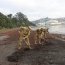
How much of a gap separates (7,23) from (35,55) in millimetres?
79955

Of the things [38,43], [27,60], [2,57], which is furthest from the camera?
[38,43]

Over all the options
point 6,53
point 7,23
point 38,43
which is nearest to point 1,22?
point 7,23

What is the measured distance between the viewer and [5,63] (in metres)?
16.1

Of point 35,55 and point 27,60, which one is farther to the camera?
point 35,55

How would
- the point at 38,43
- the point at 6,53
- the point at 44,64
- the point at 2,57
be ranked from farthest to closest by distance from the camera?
the point at 38,43
the point at 6,53
the point at 2,57
the point at 44,64

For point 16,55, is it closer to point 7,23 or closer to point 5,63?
point 5,63

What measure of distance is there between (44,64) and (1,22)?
74365 mm

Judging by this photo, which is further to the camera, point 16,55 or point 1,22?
point 1,22

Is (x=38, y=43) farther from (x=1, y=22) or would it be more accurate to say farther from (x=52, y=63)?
(x=1, y=22)

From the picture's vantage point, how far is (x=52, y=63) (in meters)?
15.7

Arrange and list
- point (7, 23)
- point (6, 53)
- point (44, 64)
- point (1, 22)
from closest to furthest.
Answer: point (44, 64), point (6, 53), point (1, 22), point (7, 23)

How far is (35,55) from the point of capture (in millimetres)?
19000

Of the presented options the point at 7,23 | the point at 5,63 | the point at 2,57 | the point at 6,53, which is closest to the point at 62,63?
the point at 5,63

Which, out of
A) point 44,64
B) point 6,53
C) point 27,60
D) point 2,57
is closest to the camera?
point 44,64
